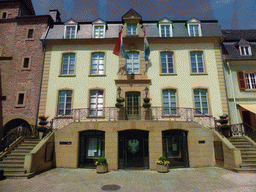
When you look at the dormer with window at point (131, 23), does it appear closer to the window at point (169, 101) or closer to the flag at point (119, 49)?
the flag at point (119, 49)

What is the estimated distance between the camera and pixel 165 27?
1592 centimetres

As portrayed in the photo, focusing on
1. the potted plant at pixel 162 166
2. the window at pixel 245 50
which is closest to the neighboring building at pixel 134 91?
the potted plant at pixel 162 166

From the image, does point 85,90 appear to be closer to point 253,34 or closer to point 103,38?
point 103,38

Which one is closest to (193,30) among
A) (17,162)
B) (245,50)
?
(245,50)

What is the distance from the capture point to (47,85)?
14.5 metres

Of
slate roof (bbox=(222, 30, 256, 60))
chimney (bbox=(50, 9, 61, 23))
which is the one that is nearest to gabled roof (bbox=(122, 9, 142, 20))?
chimney (bbox=(50, 9, 61, 23))

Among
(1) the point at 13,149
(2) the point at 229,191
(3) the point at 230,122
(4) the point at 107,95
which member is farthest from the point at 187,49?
(1) the point at 13,149

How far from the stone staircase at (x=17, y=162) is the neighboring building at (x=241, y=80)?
14730mm

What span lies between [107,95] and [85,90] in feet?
6.44

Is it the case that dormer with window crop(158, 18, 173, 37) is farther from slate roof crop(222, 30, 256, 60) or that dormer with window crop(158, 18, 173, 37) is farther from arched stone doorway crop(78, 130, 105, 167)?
arched stone doorway crop(78, 130, 105, 167)

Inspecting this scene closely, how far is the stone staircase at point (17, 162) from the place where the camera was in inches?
347

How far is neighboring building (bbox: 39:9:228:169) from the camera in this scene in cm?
1134

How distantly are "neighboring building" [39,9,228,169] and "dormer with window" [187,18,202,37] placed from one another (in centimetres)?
9

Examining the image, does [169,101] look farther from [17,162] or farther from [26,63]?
[26,63]
